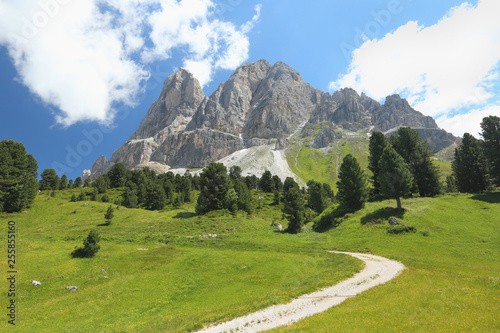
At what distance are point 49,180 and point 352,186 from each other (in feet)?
543

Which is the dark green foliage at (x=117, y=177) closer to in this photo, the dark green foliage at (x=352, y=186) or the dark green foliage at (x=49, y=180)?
the dark green foliage at (x=49, y=180)

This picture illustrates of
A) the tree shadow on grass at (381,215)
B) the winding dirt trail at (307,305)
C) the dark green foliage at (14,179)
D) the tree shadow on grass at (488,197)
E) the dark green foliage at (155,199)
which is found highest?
the dark green foliage at (14,179)

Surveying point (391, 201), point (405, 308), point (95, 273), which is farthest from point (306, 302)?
point (391, 201)

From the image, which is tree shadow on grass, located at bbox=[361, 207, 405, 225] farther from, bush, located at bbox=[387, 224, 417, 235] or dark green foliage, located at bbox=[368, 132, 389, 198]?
dark green foliage, located at bbox=[368, 132, 389, 198]

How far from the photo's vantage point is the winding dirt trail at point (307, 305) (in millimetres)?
14234

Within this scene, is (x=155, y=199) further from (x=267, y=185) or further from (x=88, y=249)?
(x=267, y=185)

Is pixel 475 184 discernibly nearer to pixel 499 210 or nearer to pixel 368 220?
pixel 499 210

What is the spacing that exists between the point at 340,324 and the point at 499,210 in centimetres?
5336

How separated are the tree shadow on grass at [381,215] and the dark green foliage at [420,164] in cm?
2041

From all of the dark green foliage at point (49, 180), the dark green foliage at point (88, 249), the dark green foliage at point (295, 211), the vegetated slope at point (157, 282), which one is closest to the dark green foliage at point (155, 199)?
the vegetated slope at point (157, 282)

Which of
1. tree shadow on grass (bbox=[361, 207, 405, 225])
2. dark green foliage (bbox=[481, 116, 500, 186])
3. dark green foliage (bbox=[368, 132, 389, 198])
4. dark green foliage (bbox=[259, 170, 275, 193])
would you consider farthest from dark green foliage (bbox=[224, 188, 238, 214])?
dark green foliage (bbox=[481, 116, 500, 186])

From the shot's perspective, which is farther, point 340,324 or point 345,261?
point 345,261

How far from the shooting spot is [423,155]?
61.9 m

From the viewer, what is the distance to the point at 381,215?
49.0m
